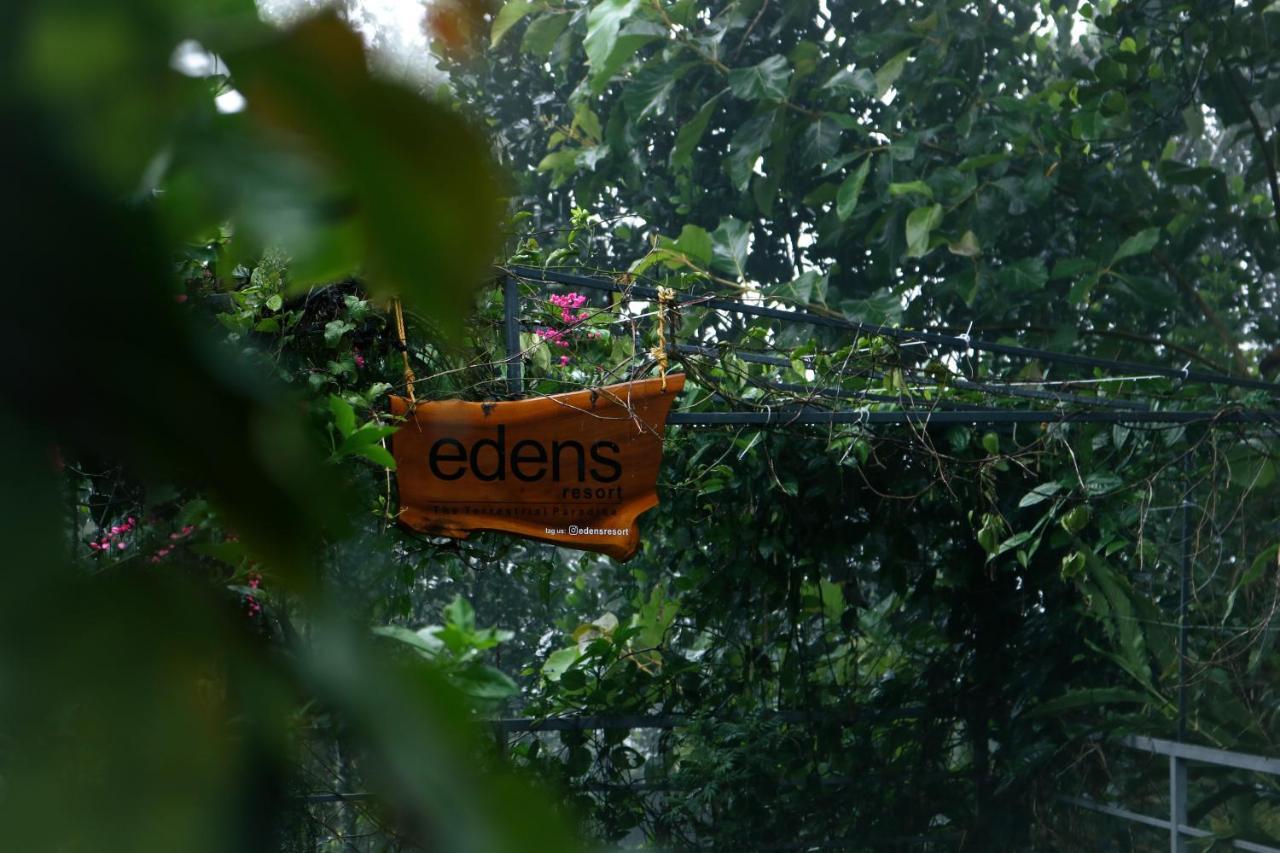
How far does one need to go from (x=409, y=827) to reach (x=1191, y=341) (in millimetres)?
6324

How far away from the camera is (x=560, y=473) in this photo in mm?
2551

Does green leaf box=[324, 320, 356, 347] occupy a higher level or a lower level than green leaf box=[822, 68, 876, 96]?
lower

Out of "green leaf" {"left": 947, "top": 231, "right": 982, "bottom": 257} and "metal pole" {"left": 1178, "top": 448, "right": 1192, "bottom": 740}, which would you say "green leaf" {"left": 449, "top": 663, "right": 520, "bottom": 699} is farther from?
"green leaf" {"left": 947, "top": 231, "right": 982, "bottom": 257}

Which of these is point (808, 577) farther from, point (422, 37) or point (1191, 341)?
point (422, 37)

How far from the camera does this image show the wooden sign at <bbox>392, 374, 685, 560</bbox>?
247cm

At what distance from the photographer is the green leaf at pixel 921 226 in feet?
15.0

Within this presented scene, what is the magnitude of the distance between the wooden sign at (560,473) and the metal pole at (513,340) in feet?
0.34

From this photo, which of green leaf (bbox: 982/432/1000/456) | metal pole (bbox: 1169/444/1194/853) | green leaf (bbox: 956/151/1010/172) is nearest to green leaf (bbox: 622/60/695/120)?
green leaf (bbox: 956/151/1010/172)

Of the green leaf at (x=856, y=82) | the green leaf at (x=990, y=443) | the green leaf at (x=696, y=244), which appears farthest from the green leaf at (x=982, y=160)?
the green leaf at (x=696, y=244)

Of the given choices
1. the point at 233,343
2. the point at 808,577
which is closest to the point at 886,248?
the point at 808,577

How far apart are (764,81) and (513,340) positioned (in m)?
2.64

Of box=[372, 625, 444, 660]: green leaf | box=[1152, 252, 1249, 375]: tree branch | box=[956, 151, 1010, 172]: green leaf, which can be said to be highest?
box=[956, 151, 1010, 172]: green leaf

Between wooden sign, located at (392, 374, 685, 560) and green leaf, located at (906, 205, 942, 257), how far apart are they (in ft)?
7.51

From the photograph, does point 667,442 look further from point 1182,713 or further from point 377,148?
point 377,148
